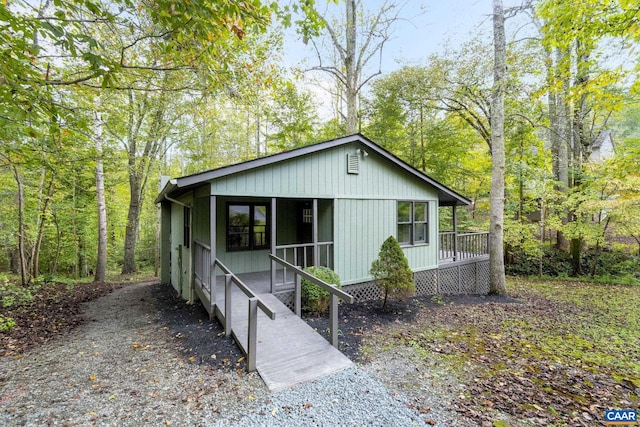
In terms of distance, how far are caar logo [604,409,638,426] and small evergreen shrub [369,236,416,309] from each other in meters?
3.62

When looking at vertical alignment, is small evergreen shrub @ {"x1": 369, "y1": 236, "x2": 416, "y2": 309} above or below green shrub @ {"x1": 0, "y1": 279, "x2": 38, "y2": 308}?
above

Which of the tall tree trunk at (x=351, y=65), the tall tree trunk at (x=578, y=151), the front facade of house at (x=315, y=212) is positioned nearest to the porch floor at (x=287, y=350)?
the front facade of house at (x=315, y=212)

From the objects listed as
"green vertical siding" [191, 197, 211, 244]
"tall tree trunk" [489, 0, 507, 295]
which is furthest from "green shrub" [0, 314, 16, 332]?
"tall tree trunk" [489, 0, 507, 295]

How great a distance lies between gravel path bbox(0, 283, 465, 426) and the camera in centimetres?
297

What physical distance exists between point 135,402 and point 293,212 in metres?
6.22

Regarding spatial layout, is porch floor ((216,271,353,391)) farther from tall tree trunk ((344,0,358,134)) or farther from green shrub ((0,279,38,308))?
tall tree trunk ((344,0,358,134))

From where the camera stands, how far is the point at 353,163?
24.5 feet

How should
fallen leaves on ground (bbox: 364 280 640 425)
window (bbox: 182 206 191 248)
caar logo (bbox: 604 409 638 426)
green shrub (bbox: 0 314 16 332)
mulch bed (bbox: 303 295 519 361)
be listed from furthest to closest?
window (bbox: 182 206 191 248), green shrub (bbox: 0 314 16 332), mulch bed (bbox: 303 295 519 361), fallen leaves on ground (bbox: 364 280 640 425), caar logo (bbox: 604 409 638 426)

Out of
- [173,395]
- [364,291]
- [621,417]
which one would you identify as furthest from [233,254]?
[621,417]

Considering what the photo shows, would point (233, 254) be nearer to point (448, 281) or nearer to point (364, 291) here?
point (364, 291)

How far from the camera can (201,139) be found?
1688 cm

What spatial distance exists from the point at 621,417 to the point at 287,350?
4150 millimetres

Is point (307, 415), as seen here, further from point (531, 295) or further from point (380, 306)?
point (531, 295)

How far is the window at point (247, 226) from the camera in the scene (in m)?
7.93
